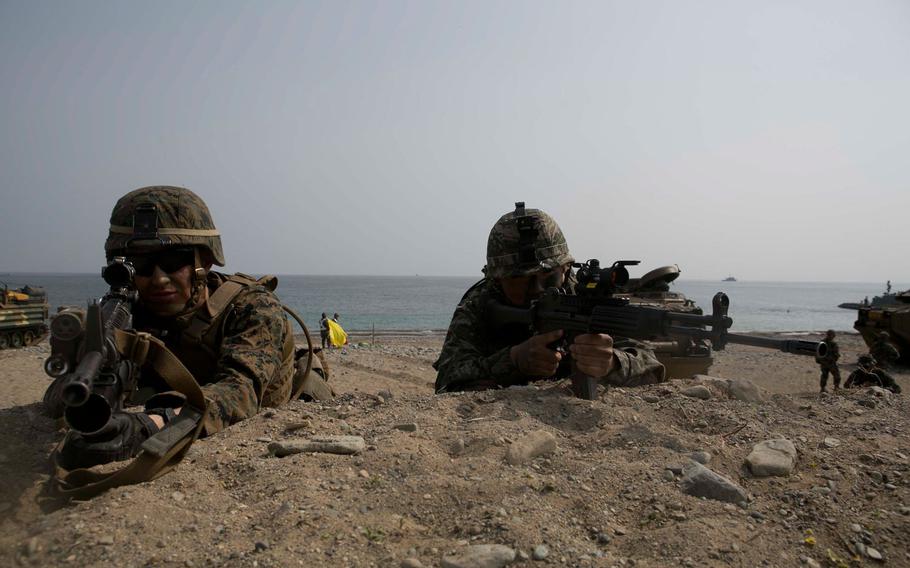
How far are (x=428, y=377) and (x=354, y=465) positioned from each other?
1350 centimetres

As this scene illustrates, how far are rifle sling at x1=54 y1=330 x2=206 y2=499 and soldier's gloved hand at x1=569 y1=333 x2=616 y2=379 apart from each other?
8.00ft

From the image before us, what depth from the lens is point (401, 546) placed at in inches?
78.3

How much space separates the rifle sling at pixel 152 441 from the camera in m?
2.32

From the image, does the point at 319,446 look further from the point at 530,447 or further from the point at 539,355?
the point at 539,355

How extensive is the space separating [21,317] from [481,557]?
70.3ft

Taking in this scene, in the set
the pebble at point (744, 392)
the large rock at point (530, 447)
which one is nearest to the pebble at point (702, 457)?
the large rock at point (530, 447)

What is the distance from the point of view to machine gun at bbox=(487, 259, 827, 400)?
3322 millimetres

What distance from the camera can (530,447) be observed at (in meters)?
2.81

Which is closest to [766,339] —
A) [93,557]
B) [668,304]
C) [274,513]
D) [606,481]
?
[606,481]

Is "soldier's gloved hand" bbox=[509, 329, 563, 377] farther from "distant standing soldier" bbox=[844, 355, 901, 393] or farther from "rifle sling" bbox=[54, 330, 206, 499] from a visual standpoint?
"distant standing soldier" bbox=[844, 355, 901, 393]

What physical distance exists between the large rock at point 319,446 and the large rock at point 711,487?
59.2 inches

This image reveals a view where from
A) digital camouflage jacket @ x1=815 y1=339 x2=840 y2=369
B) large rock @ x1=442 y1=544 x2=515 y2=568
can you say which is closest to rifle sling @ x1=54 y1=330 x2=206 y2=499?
large rock @ x1=442 y1=544 x2=515 y2=568

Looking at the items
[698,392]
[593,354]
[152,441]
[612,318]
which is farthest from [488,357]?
[152,441]

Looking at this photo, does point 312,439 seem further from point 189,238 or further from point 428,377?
point 428,377
